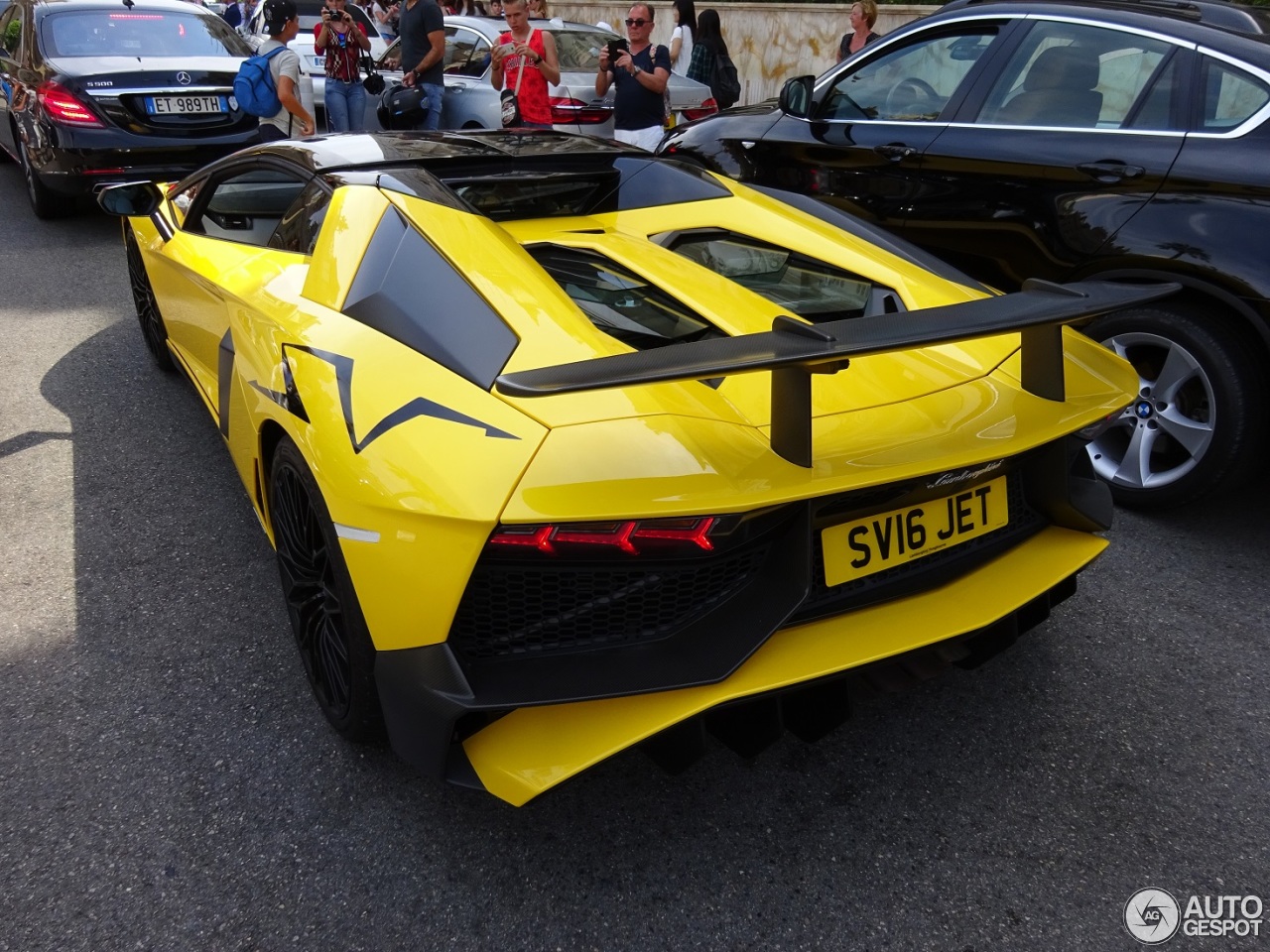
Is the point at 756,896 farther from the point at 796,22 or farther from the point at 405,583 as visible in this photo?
the point at 796,22

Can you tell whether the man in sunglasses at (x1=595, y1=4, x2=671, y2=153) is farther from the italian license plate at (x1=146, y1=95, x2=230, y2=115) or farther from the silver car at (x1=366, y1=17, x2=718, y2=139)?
the italian license plate at (x1=146, y1=95, x2=230, y2=115)

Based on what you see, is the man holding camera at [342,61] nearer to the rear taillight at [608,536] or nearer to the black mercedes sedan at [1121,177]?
the black mercedes sedan at [1121,177]

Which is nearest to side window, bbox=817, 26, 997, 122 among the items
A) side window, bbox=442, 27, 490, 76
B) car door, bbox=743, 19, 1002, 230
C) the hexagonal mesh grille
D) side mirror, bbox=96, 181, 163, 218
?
car door, bbox=743, 19, 1002, 230

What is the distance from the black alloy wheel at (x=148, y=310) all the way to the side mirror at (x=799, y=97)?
3.05 m

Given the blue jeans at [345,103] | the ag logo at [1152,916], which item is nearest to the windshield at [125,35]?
the blue jeans at [345,103]

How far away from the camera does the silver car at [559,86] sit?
309 inches

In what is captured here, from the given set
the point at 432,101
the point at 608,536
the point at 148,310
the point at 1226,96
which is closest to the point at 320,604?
the point at 608,536

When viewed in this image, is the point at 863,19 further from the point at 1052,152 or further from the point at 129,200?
the point at 129,200

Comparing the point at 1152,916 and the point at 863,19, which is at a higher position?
the point at 863,19

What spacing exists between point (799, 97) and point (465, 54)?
5.16 meters

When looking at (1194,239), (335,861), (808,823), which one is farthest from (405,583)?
(1194,239)

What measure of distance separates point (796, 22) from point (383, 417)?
13.8m

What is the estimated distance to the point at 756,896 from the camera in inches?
80.3

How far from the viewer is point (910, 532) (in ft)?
6.74
